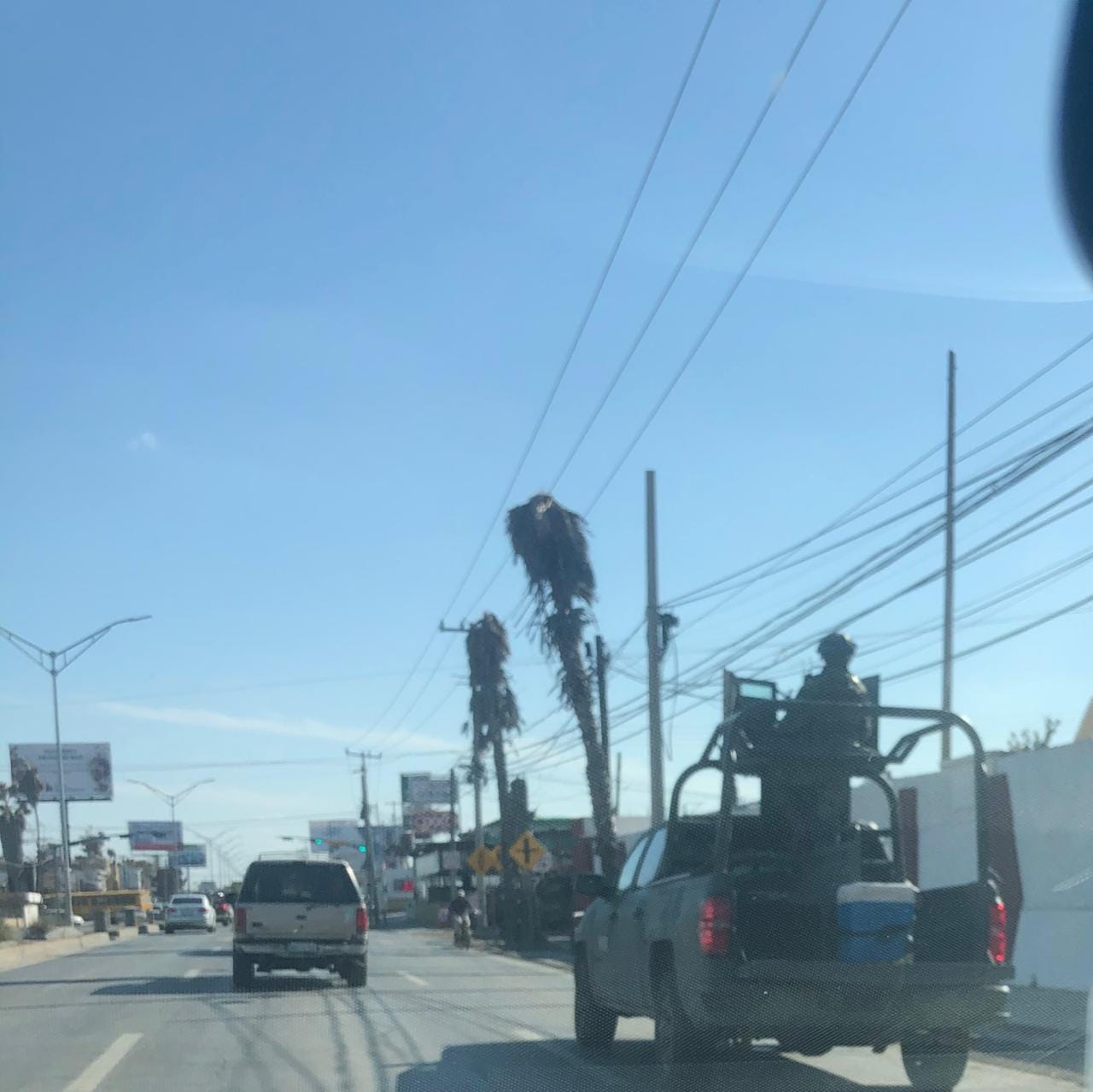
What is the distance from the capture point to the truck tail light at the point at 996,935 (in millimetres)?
9977

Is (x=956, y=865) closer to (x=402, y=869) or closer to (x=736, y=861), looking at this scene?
(x=736, y=861)

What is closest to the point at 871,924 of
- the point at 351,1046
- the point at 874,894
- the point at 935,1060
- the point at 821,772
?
the point at 874,894

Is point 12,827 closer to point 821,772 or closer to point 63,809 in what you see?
point 63,809

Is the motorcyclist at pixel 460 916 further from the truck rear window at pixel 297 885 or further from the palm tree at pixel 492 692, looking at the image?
the truck rear window at pixel 297 885

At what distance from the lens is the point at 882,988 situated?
375 inches

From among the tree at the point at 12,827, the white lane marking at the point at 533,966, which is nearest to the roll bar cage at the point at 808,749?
the white lane marking at the point at 533,966

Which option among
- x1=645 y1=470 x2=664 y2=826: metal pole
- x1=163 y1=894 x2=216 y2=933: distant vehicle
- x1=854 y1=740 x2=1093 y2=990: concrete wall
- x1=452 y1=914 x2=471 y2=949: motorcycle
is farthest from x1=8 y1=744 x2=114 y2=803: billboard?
x1=854 y1=740 x2=1093 y2=990: concrete wall

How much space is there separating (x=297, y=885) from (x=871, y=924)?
1450 cm

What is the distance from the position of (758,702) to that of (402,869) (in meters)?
148

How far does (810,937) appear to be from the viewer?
9.69 metres

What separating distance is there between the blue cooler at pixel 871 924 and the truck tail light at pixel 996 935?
0.69m

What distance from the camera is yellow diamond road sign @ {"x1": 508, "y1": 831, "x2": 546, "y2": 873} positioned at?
36.4m

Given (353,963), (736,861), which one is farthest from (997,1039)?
(353,963)

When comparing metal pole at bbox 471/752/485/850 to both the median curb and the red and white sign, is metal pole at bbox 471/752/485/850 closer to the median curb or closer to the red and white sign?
the median curb
